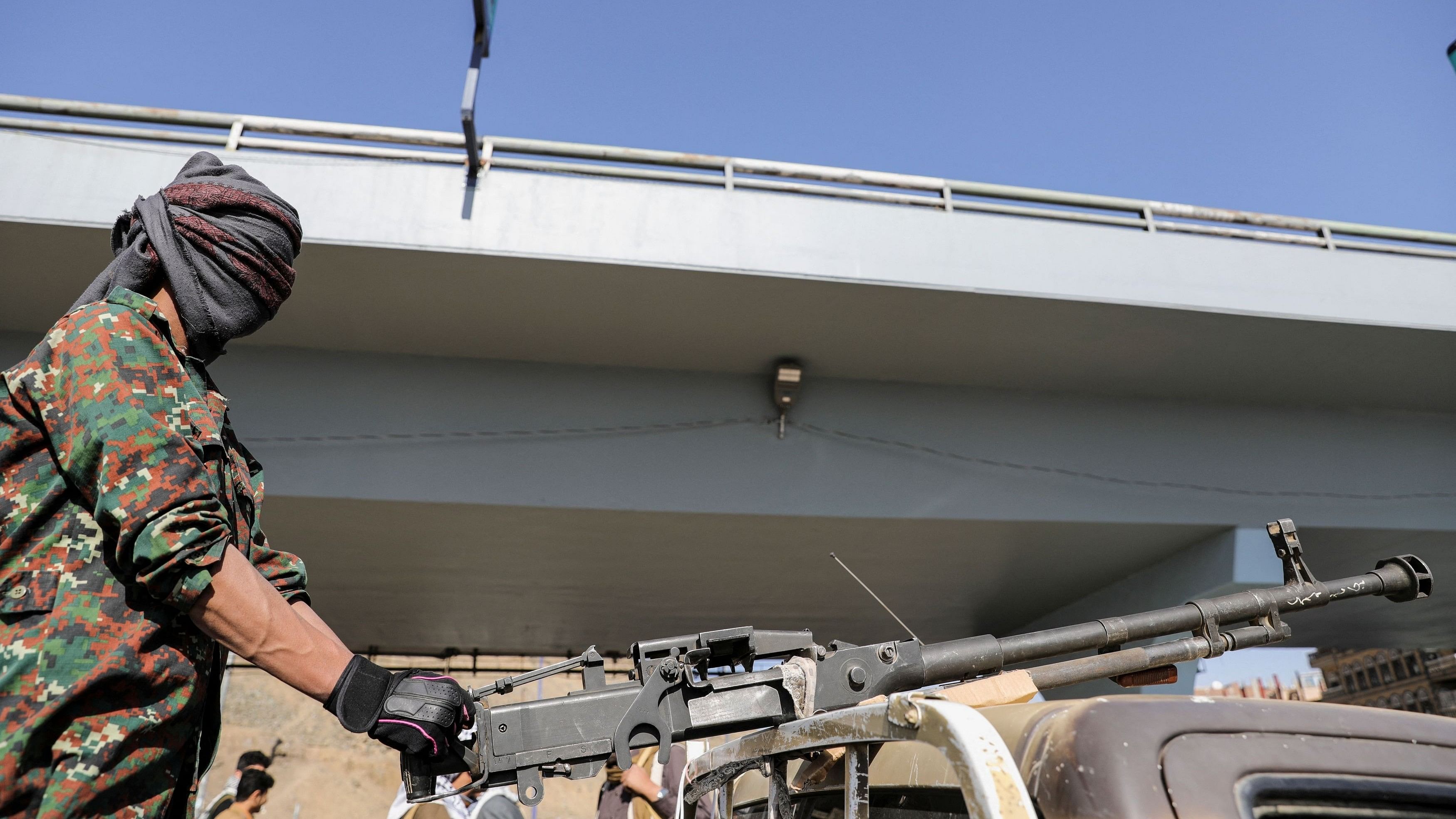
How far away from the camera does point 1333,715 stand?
1.27 metres

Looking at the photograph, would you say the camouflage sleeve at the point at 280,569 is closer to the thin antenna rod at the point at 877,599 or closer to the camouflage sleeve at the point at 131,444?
the camouflage sleeve at the point at 131,444

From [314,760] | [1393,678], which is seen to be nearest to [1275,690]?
[314,760]

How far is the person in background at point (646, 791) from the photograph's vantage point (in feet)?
16.0

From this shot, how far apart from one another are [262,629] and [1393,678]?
→ 5029 centimetres

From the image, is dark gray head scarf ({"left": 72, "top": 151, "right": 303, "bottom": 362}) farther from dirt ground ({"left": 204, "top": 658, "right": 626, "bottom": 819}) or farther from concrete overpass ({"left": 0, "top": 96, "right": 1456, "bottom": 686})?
dirt ground ({"left": 204, "top": 658, "right": 626, "bottom": 819})

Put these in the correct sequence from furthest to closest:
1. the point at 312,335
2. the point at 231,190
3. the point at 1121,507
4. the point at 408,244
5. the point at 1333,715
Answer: the point at 1121,507 → the point at 312,335 → the point at 408,244 → the point at 231,190 → the point at 1333,715

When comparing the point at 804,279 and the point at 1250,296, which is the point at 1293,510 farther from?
the point at 804,279

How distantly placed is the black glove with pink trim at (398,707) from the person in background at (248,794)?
16.0 ft

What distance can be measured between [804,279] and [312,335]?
3.37 meters

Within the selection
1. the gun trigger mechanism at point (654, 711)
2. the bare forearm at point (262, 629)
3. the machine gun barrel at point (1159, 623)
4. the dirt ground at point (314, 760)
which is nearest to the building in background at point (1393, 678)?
the dirt ground at point (314, 760)

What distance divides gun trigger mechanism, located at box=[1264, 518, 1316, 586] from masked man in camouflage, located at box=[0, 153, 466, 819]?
2.69 metres

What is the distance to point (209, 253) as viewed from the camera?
5.67ft

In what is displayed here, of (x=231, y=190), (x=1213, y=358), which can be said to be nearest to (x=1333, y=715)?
(x=231, y=190)

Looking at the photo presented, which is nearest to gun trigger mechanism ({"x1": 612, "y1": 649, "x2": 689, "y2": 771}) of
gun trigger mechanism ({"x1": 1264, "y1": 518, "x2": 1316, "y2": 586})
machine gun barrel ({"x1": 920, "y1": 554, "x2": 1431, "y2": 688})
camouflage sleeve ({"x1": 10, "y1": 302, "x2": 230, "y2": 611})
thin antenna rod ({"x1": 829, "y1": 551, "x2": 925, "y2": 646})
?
thin antenna rod ({"x1": 829, "y1": 551, "x2": 925, "y2": 646})
